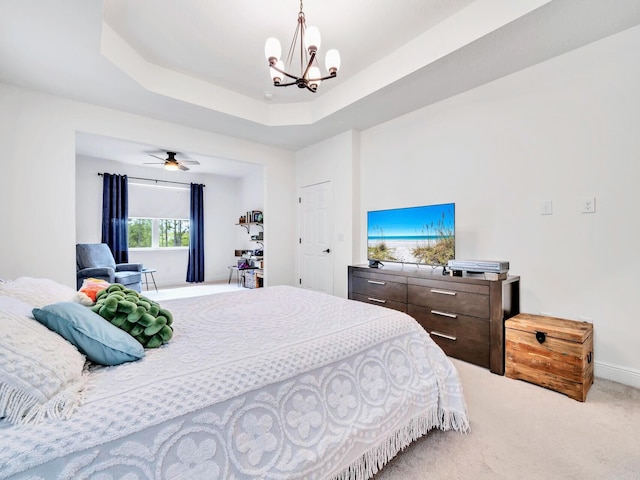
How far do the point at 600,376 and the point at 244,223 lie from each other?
6.21 metres

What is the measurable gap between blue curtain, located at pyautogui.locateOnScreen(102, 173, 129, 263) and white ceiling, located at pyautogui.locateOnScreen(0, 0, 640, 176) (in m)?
2.92

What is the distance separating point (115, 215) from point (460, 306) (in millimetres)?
6262

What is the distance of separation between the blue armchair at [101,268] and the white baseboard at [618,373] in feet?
17.8

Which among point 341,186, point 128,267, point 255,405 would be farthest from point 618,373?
point 128,267

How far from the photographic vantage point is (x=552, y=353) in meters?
2.04

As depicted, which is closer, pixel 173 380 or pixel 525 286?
pixel 173 380

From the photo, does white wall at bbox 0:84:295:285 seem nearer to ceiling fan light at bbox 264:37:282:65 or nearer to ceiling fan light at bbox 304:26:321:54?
ceiling fan light at bbox 264:37:282:65

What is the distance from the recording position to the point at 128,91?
119 inches

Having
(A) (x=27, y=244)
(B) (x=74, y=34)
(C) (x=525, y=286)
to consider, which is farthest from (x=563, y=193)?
(A) (x=27, y=244)

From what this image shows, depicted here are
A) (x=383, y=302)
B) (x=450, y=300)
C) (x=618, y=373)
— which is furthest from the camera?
(x=383, y=302)

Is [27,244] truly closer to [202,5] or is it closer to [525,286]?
[202,5]

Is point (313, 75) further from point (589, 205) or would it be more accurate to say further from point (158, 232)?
point (158, 232)

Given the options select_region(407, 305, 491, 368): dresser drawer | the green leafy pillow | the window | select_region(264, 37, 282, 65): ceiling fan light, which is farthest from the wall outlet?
the window

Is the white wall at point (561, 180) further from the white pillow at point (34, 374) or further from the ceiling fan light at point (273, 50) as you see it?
the white pillow at point (34, 374)
